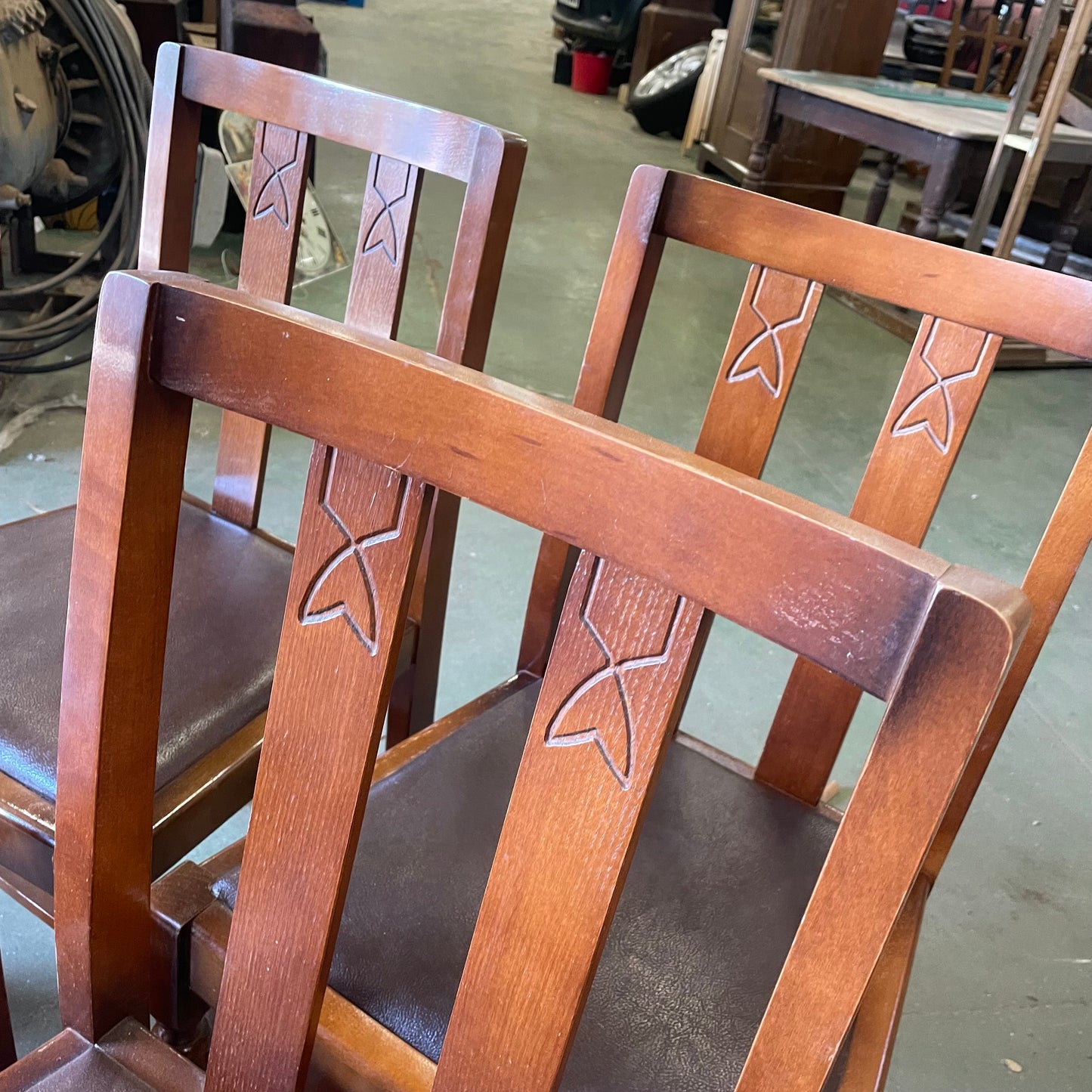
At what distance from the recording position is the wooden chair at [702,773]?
2.14 feet

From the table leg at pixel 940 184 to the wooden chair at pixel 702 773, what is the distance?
258cm

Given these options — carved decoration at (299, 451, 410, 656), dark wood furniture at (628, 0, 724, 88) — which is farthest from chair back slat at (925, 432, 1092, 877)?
dark wood furniture at (628, 0, 724, 88)

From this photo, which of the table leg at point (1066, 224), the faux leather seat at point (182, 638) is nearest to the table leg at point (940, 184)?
the table leg at point (1066, 224)

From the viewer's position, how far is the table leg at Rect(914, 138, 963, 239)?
10.1 ft

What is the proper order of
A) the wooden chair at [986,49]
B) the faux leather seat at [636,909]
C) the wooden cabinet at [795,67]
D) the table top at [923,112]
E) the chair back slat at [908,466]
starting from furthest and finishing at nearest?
the wooden chair at [986,49], the wooden cabinet at [795,67], the table top at [923,112], the chair back slat at [908,466], the faux leather seat at [636,909]

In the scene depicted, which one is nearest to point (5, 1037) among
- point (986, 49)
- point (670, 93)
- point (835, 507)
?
point (835, 507)

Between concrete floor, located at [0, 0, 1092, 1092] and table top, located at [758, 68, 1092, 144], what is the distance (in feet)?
2.19

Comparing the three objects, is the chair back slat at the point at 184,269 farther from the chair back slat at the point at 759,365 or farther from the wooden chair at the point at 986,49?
the wooden chair at the point at 986,49

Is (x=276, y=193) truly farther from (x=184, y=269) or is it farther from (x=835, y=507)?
(x=835, y=507)

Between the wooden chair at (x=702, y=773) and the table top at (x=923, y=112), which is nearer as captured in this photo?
the wooden chair at (x=702, y=773)

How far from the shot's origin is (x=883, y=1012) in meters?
0.70

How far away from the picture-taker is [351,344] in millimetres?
400

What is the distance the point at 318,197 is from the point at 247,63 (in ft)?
9.35

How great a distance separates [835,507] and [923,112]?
1681 millimetres
